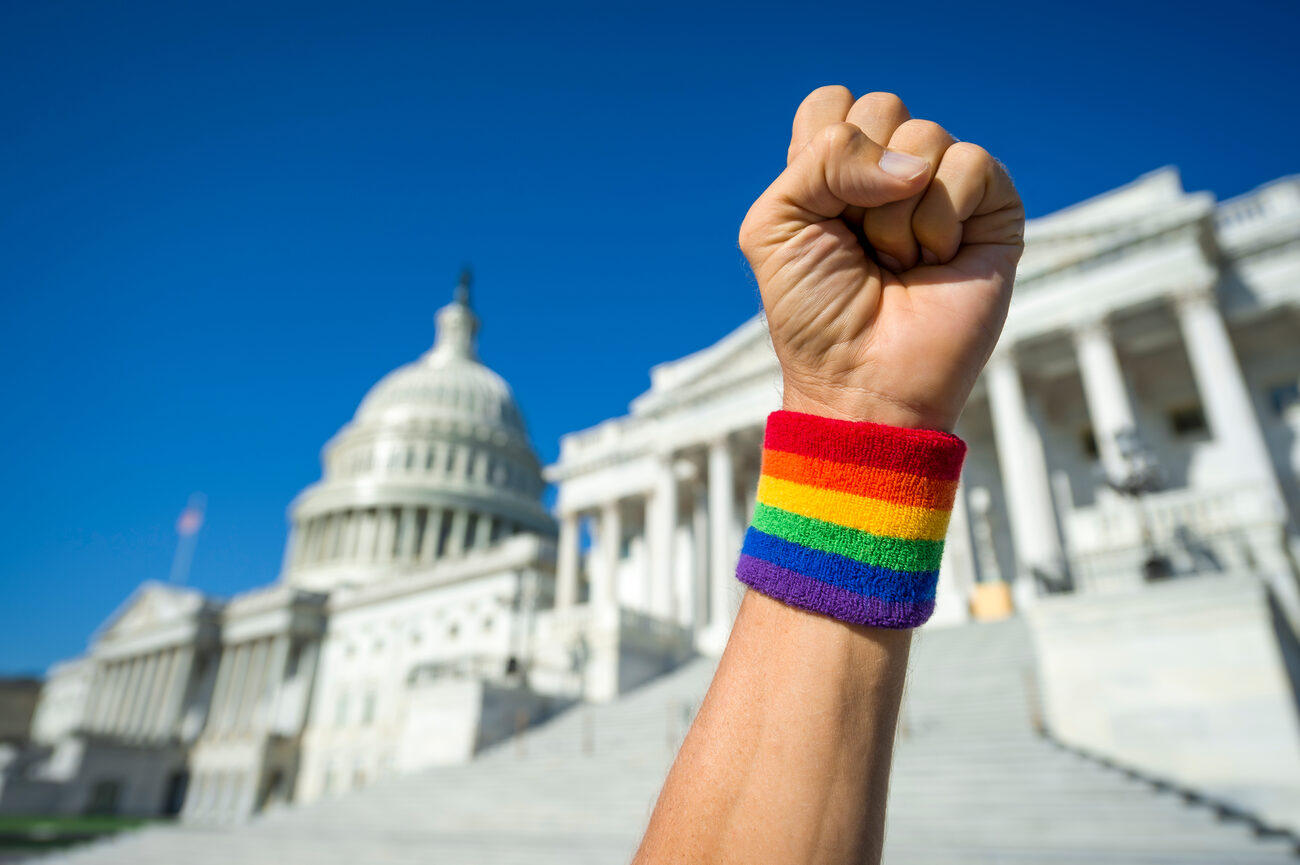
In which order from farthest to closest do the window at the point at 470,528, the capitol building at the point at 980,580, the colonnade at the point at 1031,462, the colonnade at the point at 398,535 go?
the window at the point at 470,528, the colonnade at the point at 398,535, the colonnade at the point at 1031,462, the capitol building at the point at 980,580

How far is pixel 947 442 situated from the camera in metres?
1.60

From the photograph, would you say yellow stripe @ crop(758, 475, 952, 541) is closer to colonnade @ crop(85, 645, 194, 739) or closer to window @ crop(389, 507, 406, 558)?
colonnade @ crop(85, 645, 194, 739)

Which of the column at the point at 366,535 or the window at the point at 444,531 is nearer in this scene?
the column at the point at 366,535

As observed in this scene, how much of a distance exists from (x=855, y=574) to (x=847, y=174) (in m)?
0.77

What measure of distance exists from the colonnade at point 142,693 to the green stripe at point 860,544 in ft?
226

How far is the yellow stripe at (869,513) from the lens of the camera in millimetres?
1566

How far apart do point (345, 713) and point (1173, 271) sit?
50382mm

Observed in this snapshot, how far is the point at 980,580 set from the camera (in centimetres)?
2961

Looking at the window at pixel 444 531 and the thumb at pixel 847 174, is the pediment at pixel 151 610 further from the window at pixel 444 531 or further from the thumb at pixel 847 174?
the thumb at pixel 847 174

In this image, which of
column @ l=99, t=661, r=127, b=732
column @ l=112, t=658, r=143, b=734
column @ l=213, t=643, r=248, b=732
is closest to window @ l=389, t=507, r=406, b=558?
column @ l=213, t=643, r=248, b=732

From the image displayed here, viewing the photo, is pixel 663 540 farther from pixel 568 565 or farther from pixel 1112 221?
pixel 1112 221

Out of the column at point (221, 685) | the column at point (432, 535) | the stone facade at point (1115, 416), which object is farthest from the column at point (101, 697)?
the stone facade at point (1115, 416)

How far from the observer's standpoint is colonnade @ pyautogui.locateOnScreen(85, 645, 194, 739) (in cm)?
6191

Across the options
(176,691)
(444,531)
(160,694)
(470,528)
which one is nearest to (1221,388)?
(470,528)
